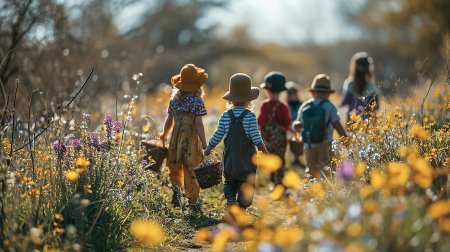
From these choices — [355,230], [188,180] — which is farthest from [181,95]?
[355,230]

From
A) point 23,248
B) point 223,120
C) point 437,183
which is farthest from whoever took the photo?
point 223,120

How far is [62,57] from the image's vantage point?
11.7 m

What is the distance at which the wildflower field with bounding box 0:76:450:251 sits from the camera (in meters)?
3.61

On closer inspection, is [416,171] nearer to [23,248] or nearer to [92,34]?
[23,248]

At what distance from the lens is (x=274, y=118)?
8594 mm

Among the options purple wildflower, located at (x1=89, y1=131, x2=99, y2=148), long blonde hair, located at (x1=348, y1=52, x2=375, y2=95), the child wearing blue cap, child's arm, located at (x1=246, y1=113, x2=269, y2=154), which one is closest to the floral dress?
child's arm, located at (x1=246, y1=113, x2=269, y2=154)

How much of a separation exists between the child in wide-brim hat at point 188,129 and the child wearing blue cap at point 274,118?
151cm

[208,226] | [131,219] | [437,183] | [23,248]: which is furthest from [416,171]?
[208,226]

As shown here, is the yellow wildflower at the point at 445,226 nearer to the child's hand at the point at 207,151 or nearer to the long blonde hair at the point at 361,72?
the child's hand at the point at 207,151

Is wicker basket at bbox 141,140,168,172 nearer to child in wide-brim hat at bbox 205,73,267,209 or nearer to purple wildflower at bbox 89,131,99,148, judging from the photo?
child in wide-brim hat at bbox 205,73,267,209

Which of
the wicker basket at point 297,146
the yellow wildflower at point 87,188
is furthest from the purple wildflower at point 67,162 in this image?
the wicker basket at point 297,146

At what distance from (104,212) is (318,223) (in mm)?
2180

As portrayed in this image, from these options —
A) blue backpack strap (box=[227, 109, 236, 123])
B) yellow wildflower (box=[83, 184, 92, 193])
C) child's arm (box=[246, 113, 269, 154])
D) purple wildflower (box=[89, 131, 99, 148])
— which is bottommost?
yellow wildflower (box=[83, 184, 92, 193])

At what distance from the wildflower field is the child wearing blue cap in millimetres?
856
